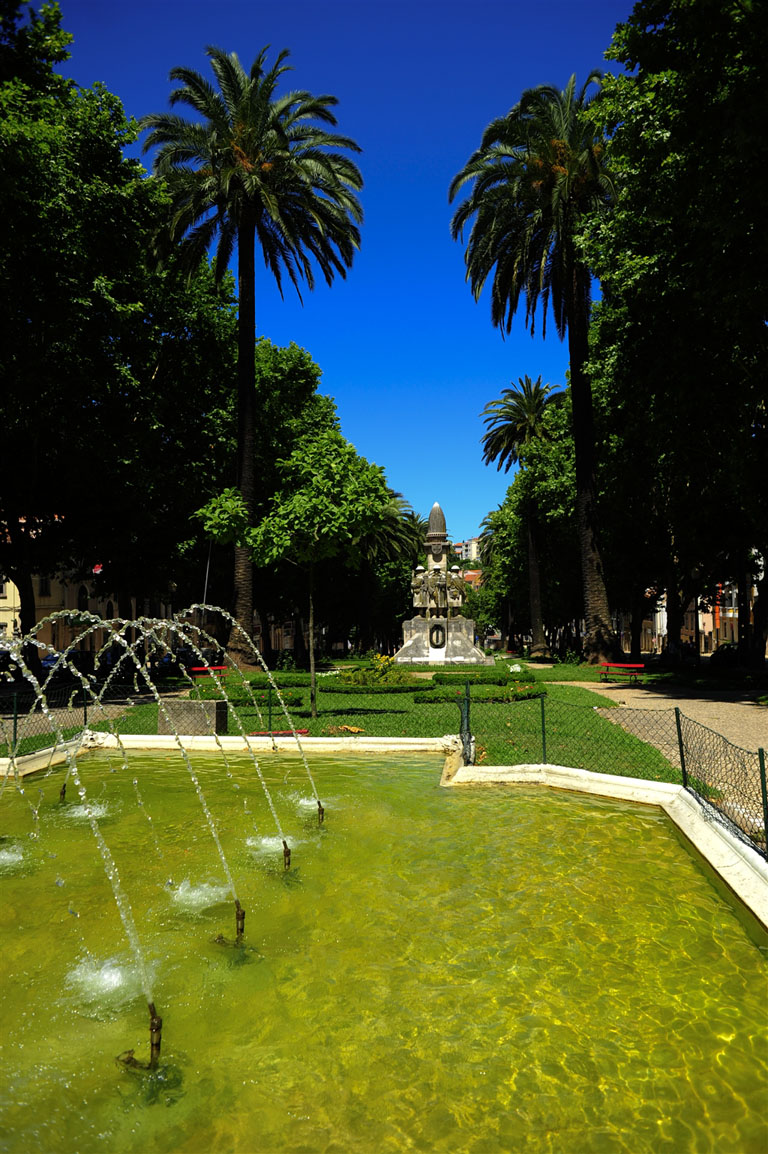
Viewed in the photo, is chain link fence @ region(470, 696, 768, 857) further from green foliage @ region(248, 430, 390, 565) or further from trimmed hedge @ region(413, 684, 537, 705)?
green foliage @ region(248, 430, 390, 565)

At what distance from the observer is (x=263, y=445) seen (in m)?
37.1

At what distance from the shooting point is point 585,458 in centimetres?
3092

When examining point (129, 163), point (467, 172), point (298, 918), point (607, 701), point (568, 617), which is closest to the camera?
point (298, 918)

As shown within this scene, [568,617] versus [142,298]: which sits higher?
[142,298]

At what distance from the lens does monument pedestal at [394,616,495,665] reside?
40.5m

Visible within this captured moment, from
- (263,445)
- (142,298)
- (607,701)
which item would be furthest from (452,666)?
(142,298)

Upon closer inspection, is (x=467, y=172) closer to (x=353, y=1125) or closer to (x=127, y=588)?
(x=127, y=588)

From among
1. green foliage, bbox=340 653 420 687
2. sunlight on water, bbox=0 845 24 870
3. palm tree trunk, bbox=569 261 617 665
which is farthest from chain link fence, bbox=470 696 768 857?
palm tree trunk, bbox=569 261 617 665

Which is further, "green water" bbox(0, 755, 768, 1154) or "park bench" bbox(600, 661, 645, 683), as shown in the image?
"park bench" bbox(600, 661, 645, 683)

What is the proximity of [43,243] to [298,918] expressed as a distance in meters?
20.5

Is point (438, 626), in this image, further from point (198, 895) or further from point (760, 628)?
point (198, 895)

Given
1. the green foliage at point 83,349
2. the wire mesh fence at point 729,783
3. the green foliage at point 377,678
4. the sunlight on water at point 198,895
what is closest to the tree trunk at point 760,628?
the green foliage at point 377,678

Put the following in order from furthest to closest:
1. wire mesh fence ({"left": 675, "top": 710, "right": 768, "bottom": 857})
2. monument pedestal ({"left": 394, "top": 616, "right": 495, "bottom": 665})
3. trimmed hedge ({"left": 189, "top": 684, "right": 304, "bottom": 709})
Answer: monument pedestal ({"left": 394, "top": 616, "right": 495, "bottom": 665}), trimmed hedge ({"left": 189, "top": 684, "right": 304, "bottom": 709}), wire mesh fence ({"left": 675, "top": 710, "right": 768, "bottom": 857})

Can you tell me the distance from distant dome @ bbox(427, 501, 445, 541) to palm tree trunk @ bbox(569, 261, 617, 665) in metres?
14.8
